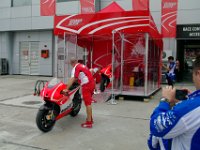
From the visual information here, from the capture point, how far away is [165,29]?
14.8 meters

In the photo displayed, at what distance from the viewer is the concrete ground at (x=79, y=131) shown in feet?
15.7

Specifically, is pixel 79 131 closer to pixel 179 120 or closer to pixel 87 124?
pixel 87 124

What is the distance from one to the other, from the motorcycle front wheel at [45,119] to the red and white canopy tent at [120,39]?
411 centimetres

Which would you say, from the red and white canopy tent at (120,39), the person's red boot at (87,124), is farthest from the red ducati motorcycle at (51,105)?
the red and white canopy tent at (120,39)

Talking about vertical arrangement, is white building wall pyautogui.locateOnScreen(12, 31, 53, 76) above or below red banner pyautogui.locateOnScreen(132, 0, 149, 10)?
below

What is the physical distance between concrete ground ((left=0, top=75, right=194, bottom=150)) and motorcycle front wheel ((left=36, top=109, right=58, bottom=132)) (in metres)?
0.13

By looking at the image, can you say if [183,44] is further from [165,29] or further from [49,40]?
[49,40]

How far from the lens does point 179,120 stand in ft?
5.13

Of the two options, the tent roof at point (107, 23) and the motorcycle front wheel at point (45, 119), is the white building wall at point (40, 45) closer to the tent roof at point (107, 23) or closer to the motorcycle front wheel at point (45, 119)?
the tent roof at point (107, 23)

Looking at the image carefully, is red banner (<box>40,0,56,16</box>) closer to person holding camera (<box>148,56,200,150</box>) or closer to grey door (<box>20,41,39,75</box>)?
grey door (<box>20,41,39,75</box>)

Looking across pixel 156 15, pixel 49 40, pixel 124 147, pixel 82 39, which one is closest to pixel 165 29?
pixel 156 15

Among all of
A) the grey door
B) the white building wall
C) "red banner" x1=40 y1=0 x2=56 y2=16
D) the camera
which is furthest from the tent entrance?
the grey door

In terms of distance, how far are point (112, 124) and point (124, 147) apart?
5.02 feet

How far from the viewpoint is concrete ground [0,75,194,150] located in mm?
4789
